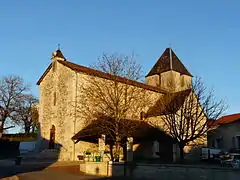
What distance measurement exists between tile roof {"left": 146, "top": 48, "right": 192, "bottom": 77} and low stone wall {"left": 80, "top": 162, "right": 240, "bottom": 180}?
27.5 metres

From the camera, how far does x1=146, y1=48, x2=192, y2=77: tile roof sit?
4716cm

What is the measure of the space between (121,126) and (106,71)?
17.3ft

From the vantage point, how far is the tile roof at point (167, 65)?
47156 millimetres

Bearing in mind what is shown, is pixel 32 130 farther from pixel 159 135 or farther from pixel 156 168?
pixel 156 168

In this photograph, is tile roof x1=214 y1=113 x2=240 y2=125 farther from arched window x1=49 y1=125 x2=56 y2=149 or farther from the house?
arched window x1=49 y1=125 x2=56 y2=149

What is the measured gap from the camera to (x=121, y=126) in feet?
85.3

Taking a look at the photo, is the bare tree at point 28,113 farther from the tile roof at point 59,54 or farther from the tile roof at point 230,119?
the tile roof at point 230,119

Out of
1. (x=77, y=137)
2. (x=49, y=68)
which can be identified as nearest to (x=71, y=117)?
(x=77, y=137)

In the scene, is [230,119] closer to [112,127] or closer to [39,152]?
[112,127]

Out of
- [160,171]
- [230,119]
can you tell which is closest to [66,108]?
[160,171]

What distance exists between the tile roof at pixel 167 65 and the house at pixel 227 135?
10.4 m

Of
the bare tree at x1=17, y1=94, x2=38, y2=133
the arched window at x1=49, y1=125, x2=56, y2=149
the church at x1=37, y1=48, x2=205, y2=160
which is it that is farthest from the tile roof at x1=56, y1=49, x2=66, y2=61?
the bare tree at x1=17, y1=94, x2=38, y2=133

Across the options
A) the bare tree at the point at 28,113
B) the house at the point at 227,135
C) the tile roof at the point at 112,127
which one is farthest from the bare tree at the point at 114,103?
the bare tree at the point at 28,113

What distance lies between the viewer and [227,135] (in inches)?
1619
